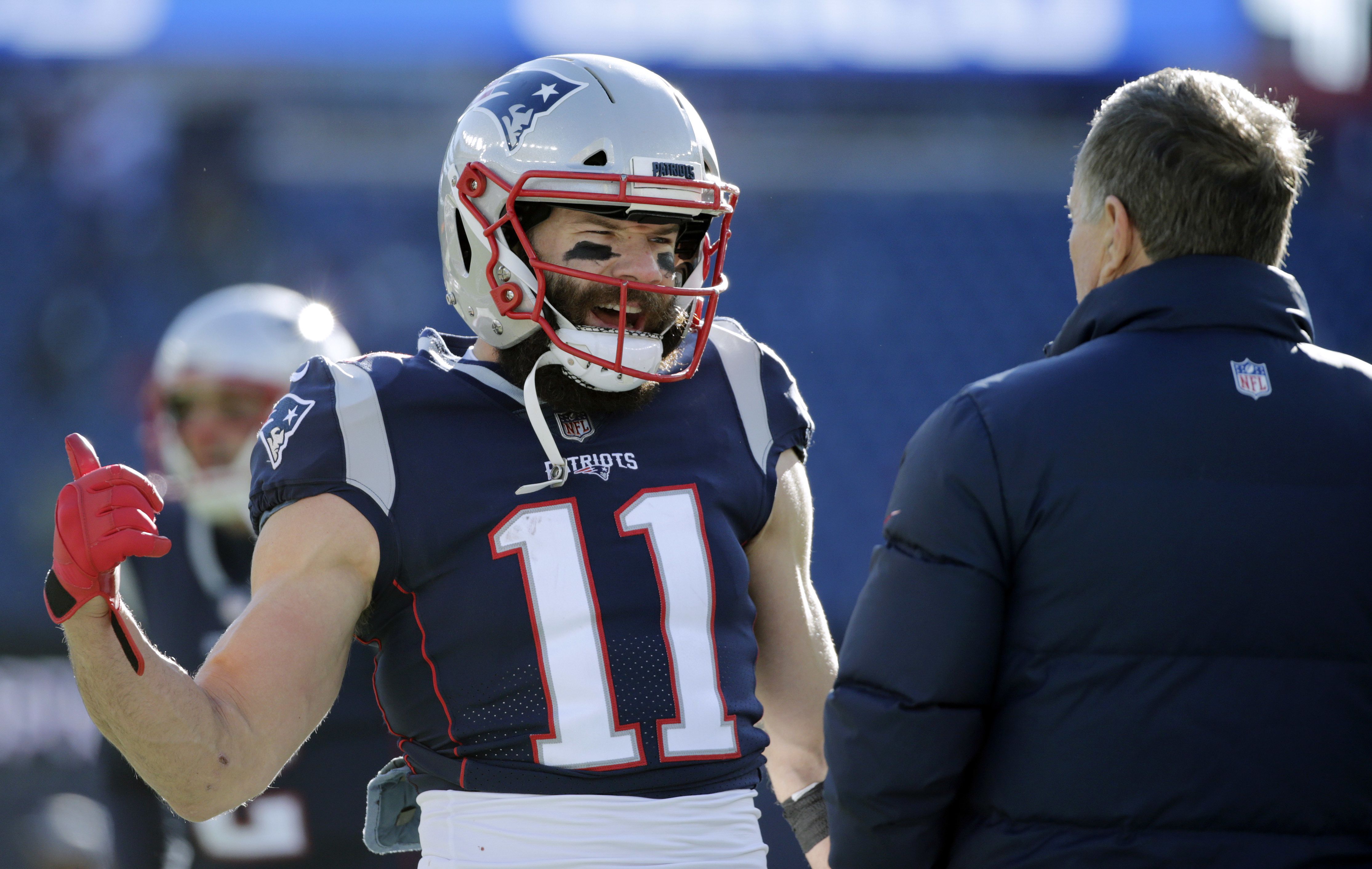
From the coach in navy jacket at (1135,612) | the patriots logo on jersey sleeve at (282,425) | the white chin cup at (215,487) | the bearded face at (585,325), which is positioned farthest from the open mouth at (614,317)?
the white chin cup at (215,487)

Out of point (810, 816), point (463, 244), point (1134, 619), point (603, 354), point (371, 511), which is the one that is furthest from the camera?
point (463, 244)

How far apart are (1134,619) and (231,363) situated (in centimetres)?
304

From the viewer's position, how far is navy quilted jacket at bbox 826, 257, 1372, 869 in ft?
4.37

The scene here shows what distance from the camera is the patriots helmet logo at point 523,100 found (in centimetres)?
202

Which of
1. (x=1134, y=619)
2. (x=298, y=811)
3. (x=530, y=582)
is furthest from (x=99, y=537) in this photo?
(x=298, y=811)

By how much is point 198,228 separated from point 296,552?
5.24 metres

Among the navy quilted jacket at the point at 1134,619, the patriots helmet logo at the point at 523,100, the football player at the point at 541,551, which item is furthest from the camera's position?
the patriots helmet logo at the point at 523,100

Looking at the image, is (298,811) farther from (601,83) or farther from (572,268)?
(601,83)

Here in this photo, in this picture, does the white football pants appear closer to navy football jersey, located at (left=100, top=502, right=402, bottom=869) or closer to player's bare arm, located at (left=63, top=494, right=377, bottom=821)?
player's bare arm, located at (left=63, top=494, right=377, bottom=821)

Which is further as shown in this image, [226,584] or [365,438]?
[226,584]

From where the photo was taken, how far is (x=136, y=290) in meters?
6.62

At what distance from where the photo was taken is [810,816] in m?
2.02

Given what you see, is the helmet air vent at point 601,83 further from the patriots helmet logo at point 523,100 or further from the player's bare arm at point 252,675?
the player's bare arm at point 252,675

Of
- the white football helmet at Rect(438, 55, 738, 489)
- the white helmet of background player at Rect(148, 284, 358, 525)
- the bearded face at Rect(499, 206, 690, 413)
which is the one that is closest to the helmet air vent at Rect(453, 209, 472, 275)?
the white football helmet at Rect(438, 55, 738, 489)
